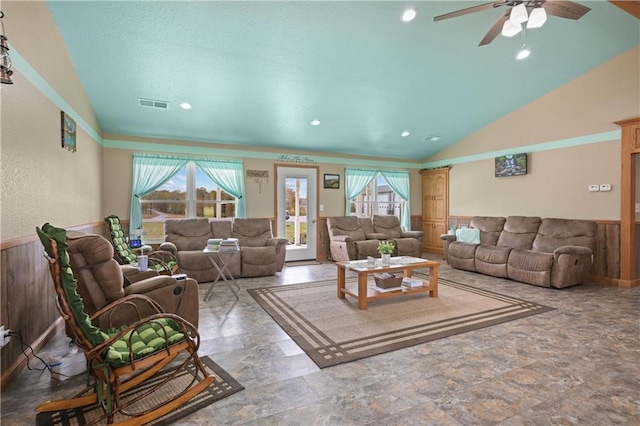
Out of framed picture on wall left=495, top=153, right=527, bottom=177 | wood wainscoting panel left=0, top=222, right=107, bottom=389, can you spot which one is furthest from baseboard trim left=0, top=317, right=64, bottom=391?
framed picture on wall left=495, top=153, right=527, bottom=177

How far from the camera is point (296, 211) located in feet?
22.0

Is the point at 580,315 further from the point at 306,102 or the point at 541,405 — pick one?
the point at 306,102

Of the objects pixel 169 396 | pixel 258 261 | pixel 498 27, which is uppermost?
pixel 498 27

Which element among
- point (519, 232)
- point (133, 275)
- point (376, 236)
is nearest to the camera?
point (133, 275)

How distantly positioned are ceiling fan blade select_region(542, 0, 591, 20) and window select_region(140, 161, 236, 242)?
5.26 metres

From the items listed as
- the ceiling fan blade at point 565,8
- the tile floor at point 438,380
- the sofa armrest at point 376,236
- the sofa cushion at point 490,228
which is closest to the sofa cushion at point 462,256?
the sofa cushion at point 490,228

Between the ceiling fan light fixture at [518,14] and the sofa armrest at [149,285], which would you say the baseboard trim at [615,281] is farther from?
the sofa armrest at [149,285]

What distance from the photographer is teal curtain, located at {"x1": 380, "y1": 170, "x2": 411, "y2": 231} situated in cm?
759

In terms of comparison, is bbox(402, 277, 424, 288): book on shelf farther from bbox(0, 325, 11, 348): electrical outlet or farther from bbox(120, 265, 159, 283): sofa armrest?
bbox(0, 325, 11, 348): electrical outlet

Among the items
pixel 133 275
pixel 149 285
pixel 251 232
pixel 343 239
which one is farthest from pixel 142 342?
pixel 343 239

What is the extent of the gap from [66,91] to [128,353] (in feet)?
A: 9.96

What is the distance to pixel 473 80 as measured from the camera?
459cm

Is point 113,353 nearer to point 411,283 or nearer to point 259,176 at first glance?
point 411,283

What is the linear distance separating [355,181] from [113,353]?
6.04 m
